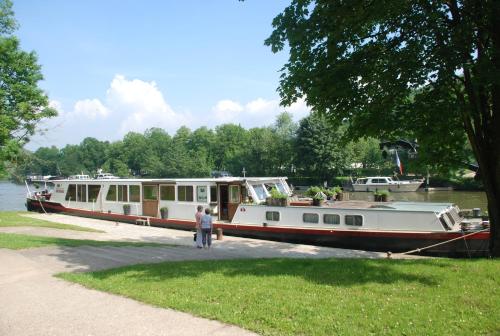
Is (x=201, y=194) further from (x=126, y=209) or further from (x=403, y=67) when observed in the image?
(x=403, y=67)

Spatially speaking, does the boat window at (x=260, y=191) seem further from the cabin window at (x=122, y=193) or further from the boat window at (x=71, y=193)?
the boat window at (x=71, y=193)

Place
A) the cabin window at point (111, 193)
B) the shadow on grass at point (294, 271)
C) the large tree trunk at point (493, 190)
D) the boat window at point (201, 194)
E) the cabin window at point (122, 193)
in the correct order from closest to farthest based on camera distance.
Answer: the shadow on grass at point (294, 271) → the large tree trunk at point (493, 190) → the boat window at point (201, 194) → the cabin window at point (122, 193) → the cabin window at point (111, 193)

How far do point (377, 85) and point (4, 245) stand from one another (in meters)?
12.8

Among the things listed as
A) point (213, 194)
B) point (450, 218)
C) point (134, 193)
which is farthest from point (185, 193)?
point (450, 218)

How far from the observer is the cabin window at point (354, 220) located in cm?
1697

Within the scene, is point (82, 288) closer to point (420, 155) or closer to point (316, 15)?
point (316, 15)

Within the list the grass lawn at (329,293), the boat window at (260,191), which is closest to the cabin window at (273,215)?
the boat window at (260,191)

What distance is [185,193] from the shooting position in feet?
73.3

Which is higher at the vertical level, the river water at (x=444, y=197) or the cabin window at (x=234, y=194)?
the cabin window at (x=234, y=194)

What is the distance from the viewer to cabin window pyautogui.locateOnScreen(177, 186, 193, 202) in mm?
22109

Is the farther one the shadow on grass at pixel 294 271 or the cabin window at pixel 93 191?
the cabin window at pixel 93 191

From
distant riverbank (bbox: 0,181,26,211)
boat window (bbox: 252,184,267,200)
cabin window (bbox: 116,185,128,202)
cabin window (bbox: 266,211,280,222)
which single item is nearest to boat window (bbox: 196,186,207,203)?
boat window (bbox: 252,184,267,200)

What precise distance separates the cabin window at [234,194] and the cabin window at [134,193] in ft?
22.8

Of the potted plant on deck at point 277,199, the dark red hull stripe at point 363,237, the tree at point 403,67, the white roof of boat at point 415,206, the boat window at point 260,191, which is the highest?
the tree at point 403,67
